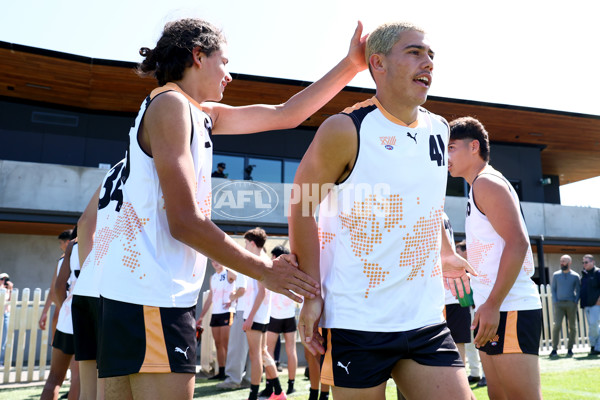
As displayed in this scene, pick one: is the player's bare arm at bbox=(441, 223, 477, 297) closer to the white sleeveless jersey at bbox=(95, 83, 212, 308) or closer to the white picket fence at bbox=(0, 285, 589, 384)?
the white sleeveless jersey at bbox=(95, 83, 212, 308)

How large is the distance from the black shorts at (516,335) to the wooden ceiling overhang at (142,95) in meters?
11.7

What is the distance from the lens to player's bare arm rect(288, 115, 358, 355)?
7.42 ft

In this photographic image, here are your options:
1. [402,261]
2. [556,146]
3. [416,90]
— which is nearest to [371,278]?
[402,261]

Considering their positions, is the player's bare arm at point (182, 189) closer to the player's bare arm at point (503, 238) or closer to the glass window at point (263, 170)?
the player's bare arm at point (503, 238)

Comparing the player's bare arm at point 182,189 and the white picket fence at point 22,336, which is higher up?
the player's bare arm at point 182,189

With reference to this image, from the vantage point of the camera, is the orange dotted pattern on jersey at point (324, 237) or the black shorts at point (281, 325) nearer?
the orange dotted pattern on jersey at point (324, 237)

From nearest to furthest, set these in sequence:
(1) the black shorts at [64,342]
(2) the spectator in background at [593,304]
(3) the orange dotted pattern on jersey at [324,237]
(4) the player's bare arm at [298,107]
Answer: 1. (3) the orange dotted pattern on jersey at [324,237]
2. (4) the player's bare arm at [298,107]
3. (1) the black shorts at [64,342]
4. (2) the spectator in background at [593,304]

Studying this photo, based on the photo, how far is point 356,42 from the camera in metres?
2.76

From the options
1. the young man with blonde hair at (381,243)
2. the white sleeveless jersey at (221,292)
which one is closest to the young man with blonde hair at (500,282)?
the young man with blonde hair at (381,243)

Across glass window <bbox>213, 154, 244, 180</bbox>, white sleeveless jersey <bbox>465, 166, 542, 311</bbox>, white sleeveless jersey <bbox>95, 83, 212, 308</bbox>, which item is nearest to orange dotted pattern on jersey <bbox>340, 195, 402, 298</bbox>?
white sleeveless jersey <bbox>95, 83, 212, 308</bbox>

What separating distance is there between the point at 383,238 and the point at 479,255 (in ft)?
5.00

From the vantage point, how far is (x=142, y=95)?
53.2ft

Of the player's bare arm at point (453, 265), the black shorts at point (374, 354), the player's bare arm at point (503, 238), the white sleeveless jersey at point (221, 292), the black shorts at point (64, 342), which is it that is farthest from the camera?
the white sleeveless jersey at point (221, 292)

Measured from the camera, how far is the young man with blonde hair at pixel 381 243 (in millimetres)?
2170
